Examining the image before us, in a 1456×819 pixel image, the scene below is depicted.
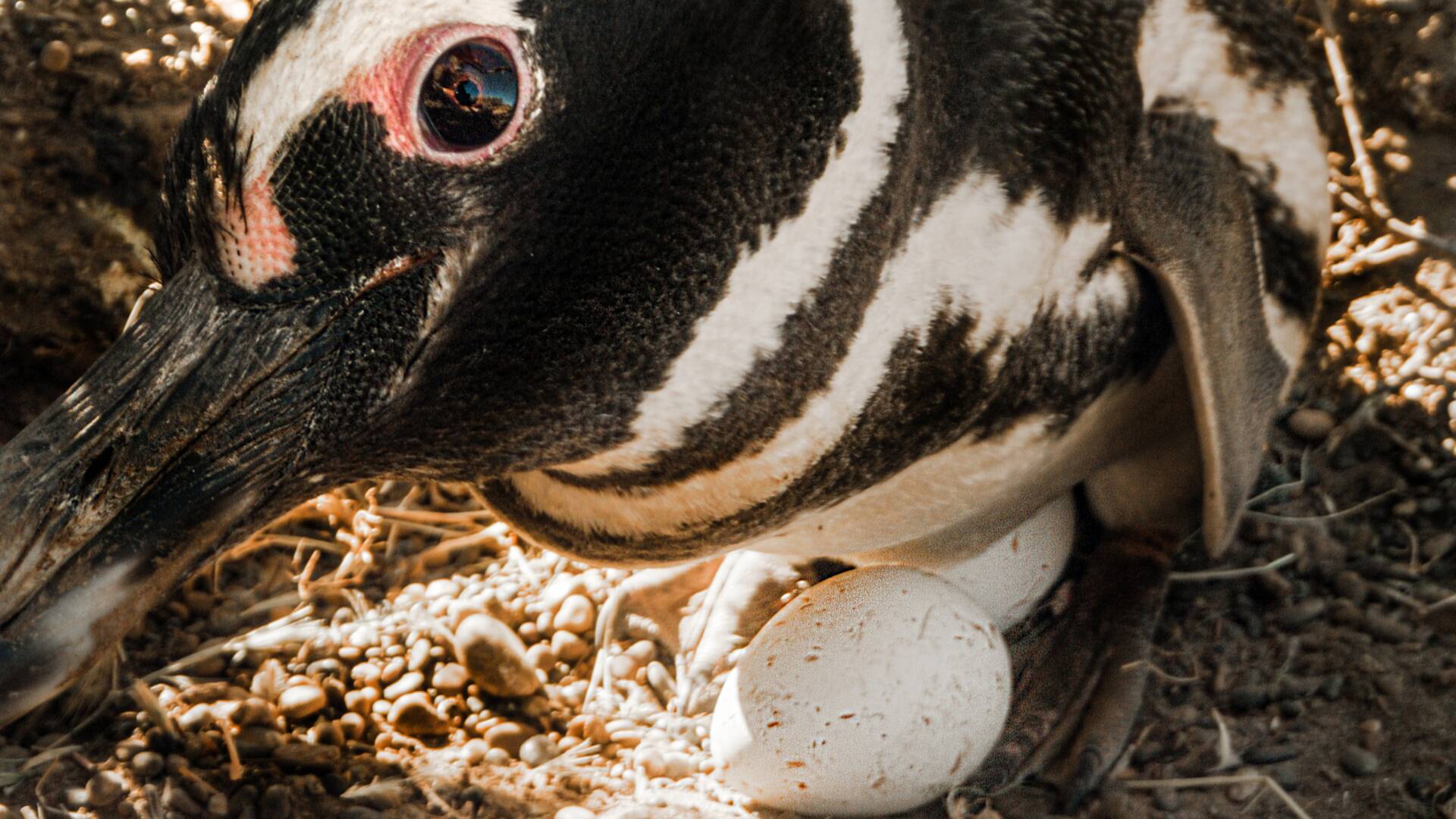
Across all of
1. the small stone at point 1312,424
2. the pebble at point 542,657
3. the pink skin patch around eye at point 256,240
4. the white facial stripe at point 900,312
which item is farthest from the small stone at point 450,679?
the small stone at point 1312,424

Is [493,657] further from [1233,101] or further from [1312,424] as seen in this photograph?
[1312,424]

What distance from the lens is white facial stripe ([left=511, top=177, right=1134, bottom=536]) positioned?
1281 mm

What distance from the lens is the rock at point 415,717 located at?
1751 millimetres

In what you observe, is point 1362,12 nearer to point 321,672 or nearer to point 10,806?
point 321,672

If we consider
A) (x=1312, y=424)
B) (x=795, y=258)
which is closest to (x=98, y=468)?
(x=795, y=258)

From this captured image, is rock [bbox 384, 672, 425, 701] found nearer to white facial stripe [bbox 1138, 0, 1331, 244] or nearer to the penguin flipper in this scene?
the penguin flipper

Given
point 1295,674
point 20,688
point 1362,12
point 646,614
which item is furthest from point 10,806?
point 1362,12

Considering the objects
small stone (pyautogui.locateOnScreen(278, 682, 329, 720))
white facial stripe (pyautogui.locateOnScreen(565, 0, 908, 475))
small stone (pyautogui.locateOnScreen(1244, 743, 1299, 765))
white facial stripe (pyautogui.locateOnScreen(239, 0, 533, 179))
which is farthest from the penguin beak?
small stone (pyautogui.locateOnScreen(1244, 743, 1299, 765))

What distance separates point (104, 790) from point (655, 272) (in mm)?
899

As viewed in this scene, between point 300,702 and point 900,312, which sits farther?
point 300,702

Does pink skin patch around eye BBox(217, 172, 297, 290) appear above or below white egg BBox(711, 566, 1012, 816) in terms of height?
above

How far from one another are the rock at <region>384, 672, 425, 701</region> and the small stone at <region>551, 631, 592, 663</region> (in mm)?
197

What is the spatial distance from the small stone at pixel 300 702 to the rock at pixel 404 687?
9cm

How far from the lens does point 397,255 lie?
104cm
